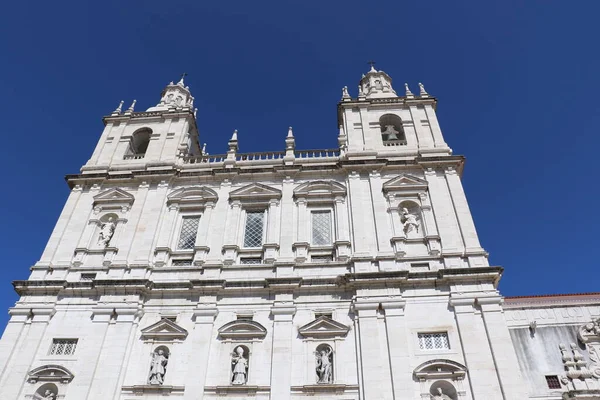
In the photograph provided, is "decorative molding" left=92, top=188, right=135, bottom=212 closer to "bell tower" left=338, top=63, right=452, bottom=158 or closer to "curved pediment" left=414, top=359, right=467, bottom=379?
"bell tower" left=338, top=63, right=452, bottom=158

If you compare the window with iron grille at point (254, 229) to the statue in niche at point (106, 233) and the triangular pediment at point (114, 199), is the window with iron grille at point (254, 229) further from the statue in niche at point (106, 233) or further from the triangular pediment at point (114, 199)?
the statue in niche at point (106, 233)

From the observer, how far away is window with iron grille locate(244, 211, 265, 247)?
23375mm

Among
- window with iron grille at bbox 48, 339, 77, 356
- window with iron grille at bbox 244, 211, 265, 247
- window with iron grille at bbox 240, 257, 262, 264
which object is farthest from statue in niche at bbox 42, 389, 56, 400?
window with iron grille at bbox 244, 211, 265, 247

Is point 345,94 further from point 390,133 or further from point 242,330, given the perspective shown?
point 242,330

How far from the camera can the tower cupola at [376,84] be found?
104 ft

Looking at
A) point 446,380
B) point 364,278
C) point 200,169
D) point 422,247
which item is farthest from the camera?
point 200,169

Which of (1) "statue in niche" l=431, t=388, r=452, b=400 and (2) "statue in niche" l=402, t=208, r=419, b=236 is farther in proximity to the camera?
(2) "statue in niche" l=402, t=208, r=419, b=236

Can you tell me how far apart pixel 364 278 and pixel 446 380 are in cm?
490

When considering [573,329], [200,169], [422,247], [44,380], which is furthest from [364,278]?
[44,380]

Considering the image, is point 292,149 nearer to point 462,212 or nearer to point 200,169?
point 200,169

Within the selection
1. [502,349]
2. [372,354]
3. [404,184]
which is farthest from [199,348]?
[404,184]

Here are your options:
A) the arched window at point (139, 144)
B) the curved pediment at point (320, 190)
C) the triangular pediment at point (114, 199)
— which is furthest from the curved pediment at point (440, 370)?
the arched window at point (139, 144)

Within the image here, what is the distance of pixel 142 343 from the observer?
19.8 metres

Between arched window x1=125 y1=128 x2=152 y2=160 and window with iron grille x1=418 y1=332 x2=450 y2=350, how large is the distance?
1824 cm
